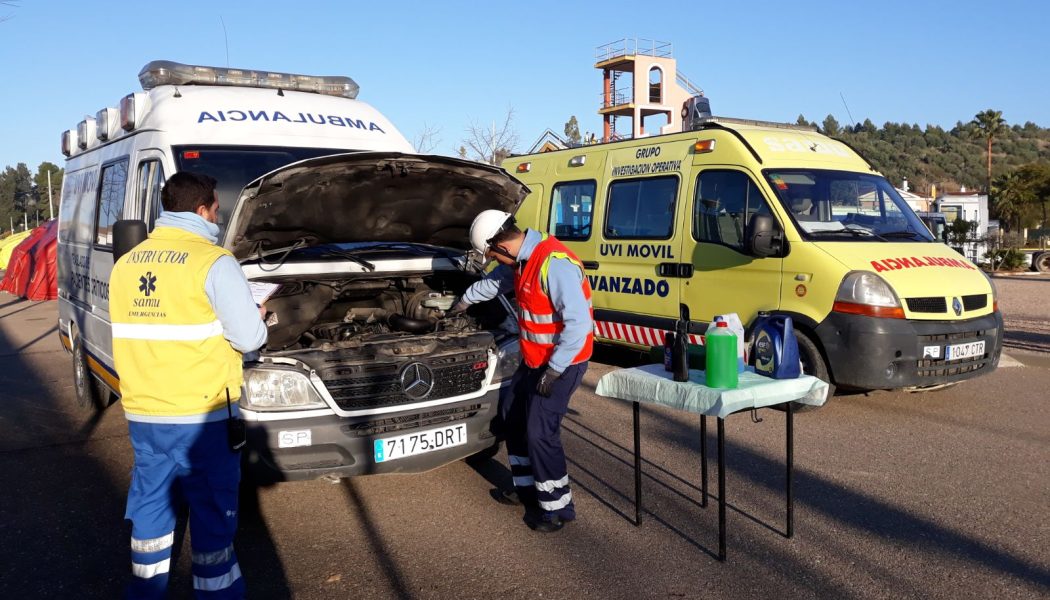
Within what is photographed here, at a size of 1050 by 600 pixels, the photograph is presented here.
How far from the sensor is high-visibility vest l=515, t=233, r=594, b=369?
15.1ft

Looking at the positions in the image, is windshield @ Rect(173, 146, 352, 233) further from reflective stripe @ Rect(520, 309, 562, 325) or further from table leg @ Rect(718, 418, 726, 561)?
table leg @ Rect(718, 418, 726, 561)

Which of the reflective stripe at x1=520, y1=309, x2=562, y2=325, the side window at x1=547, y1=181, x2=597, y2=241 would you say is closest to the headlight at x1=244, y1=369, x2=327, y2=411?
the reflective stripe at x1=520, y1=309, x2=562, y2=325

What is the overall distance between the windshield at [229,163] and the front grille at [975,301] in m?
5.64

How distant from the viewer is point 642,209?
9031mm

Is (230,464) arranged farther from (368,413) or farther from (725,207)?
(725,207)

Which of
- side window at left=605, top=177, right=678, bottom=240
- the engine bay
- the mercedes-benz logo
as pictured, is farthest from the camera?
side window at left=605, top=177, right=678, bottom=240

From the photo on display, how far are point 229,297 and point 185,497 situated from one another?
0.89 meters

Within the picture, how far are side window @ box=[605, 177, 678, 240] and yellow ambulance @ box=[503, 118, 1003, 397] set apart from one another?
0.05 feet

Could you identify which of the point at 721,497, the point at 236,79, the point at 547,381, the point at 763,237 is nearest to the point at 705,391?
A: the point at 721,497

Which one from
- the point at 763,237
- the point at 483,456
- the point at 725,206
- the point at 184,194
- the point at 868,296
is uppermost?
the point at 725,206

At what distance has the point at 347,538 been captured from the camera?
4.66 metres

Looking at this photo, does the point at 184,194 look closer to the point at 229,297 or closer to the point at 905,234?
the point at 229,297

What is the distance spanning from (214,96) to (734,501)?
4.85 meters

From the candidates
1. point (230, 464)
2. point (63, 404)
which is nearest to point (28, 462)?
point (63, 404)
